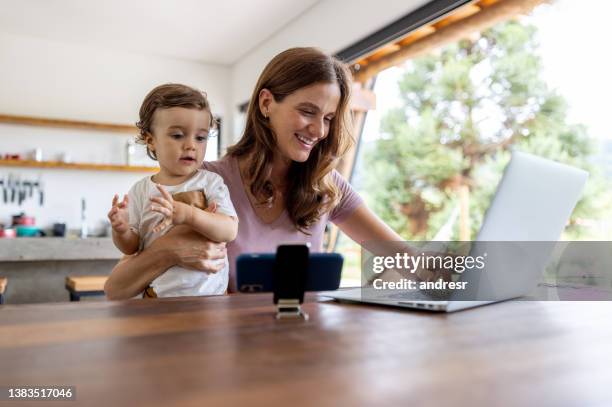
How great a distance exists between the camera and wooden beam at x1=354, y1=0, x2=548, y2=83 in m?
3.23

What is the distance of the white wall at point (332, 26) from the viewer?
11.4 ft

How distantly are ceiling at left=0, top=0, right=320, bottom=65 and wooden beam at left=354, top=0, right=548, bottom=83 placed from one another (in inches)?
32.6

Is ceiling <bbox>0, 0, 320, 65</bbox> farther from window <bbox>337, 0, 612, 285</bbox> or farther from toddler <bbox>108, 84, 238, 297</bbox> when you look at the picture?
toddler <bbox>108, 84, 238, 297</bbox>

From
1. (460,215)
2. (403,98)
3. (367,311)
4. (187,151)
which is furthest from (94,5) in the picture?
(367,311)

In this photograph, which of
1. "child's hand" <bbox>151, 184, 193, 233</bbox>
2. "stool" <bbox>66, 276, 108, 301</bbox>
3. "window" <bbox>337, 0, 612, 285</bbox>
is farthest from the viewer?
"stool" <bbox>66, 276, 108, 301</bbox>

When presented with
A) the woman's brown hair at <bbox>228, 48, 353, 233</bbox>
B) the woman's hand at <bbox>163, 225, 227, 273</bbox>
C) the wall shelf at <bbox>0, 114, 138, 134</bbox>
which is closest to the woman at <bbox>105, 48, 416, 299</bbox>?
the woman's brown hair at <bbox>228, 48, 353, 233</bbox>

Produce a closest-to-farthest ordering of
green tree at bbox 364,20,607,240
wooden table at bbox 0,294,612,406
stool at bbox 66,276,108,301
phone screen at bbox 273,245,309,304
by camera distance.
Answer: wooden table at bbox 0,294,612,406 → phone screen at bbox 273,245,309,304 → stool at bbox 66,276,108,301 → green tree at bbox 364,20,607,240

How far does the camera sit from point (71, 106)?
5.04 meters

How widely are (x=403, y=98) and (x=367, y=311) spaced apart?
4.62m

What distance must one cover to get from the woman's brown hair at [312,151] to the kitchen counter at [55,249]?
3344 mm

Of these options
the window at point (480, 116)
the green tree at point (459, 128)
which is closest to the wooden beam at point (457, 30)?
the window at point (480, 116)

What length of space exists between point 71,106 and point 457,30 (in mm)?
3776

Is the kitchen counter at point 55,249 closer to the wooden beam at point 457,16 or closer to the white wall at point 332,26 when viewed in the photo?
the white wall at point 332,26

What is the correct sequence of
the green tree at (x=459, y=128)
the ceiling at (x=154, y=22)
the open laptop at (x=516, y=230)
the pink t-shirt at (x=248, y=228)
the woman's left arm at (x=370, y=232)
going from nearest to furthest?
1. the open laptop at (x=516, y=230)
2. the pink t-shirt at (x=248, y=228)
3. the woman's left arm at (x=370, y=232)
4. the ceiling at (x=154, y=22)
5. the green tree at (x=459, y=128)
